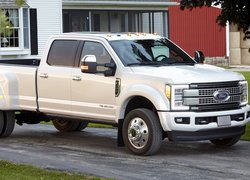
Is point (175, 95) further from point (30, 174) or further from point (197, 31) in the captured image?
point (197, 31)

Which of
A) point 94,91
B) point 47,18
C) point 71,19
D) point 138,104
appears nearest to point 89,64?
point 94,91

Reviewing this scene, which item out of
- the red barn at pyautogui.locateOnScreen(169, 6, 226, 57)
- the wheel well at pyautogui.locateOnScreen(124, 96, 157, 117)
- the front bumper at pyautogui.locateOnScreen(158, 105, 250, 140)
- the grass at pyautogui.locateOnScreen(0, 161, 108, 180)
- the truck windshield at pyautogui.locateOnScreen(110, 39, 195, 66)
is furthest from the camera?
the red barn at pyautogui.locateOnScreen(169, 6, 226, 57)

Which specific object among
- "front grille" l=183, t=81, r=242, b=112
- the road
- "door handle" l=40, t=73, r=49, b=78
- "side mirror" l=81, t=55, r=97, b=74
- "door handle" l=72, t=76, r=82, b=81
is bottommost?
the road

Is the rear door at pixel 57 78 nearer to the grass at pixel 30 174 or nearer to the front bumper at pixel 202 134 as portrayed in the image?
the front bumper at pixel 202 134

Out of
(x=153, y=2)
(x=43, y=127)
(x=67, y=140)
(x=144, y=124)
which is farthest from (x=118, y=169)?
(x=153, y=2)

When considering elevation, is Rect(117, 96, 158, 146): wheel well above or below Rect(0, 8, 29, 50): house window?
below

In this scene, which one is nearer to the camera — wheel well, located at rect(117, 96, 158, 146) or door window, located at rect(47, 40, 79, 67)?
wheel well, located at rect(117, 96, 158, 146)

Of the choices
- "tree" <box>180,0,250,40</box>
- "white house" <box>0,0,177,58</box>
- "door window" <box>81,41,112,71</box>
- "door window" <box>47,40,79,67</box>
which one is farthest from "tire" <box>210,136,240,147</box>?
"white house" <box>0,0,177,58</box>

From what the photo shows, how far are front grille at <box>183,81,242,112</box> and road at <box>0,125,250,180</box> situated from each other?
2.41ft

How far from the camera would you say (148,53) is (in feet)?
36.1

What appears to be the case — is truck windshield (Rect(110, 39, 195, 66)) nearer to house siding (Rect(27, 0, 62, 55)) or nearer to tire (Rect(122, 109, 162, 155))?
tire (Rect(122, 109, 162, 155))

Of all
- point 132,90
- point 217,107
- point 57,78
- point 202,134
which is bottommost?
point 202,134

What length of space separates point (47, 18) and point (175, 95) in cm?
1989

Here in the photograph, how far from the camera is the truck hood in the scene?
9.82m
